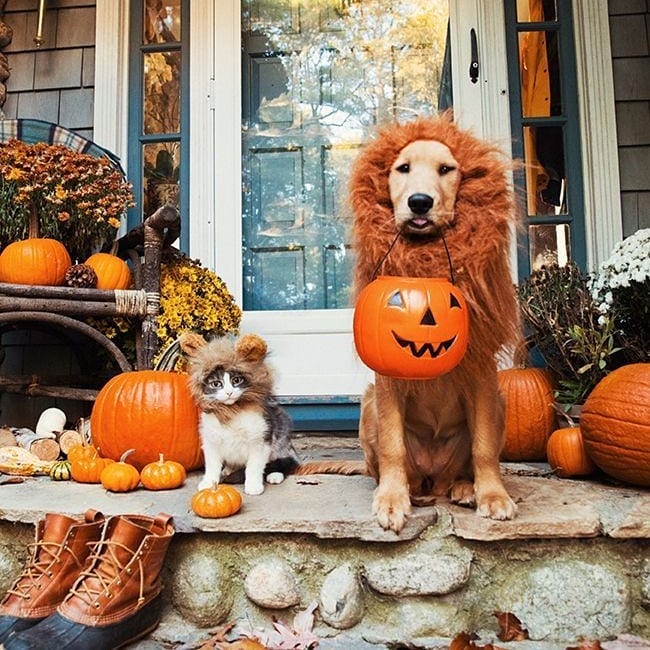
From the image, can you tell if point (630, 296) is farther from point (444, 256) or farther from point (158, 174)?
point (158, 174)

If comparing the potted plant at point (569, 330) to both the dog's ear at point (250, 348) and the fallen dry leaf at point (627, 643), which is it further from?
the dog's ear at point (250, 348)

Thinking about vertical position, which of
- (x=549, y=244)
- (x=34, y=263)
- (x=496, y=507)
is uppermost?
(x=549, y=244)

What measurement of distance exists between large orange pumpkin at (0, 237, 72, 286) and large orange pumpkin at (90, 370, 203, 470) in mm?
731

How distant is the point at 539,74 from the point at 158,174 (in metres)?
2.31

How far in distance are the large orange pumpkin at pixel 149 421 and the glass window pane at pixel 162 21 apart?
2.42m

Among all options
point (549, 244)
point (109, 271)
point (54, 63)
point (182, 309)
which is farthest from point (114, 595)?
point (54, 63)

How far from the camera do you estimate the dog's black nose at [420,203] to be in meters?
1.58

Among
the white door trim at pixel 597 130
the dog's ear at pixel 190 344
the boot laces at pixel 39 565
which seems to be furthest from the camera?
the white door trim at pixel 597 130

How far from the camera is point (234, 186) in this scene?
3.58 m

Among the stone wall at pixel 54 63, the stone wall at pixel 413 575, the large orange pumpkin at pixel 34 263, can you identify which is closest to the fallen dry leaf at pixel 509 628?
the stone wall at pixel 413 575

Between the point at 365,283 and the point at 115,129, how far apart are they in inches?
99.1

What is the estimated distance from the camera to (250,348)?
2.06 m

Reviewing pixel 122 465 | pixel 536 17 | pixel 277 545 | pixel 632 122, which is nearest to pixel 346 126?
pixel 536 17

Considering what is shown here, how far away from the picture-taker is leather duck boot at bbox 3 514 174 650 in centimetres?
137
